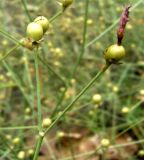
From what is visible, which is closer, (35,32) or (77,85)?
(35,32)

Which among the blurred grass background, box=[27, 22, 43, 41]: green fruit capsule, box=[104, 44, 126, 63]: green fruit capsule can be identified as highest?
the blurred grass background

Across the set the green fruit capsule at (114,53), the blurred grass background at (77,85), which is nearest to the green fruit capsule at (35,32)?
the green fruit capsule at (114,53)

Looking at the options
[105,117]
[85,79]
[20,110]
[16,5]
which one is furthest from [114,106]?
[16,5]

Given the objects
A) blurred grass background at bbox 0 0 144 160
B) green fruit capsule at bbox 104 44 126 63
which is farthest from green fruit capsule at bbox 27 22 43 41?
blurred grass background at bbox 0 0 144 160

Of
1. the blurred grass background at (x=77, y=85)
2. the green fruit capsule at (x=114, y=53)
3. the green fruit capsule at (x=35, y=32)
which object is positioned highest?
the blurred grass background at (x=77, y=85)

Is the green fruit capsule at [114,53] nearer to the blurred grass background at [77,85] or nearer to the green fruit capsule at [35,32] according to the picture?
the green fruit capsule at [35,32]

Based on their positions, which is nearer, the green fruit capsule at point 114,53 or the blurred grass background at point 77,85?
the green fruit capsule at point 114,53

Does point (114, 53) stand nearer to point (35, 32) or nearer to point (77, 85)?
point (35, 32)

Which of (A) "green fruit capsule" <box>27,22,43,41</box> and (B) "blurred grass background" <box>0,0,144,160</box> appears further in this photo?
(B) "blurred grass background" <box>0,0,144,160</box>

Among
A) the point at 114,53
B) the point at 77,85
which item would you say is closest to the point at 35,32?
the point at 114,53

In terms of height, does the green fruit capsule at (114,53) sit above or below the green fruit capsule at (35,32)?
below

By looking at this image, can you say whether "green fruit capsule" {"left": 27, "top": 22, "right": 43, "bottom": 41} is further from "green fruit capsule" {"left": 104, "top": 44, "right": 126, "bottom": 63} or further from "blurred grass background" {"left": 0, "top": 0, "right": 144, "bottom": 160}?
"blurred grass background" {"left": 0, "top": 0, "right": 144, "bottom": 160}

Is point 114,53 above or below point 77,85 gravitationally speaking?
below
